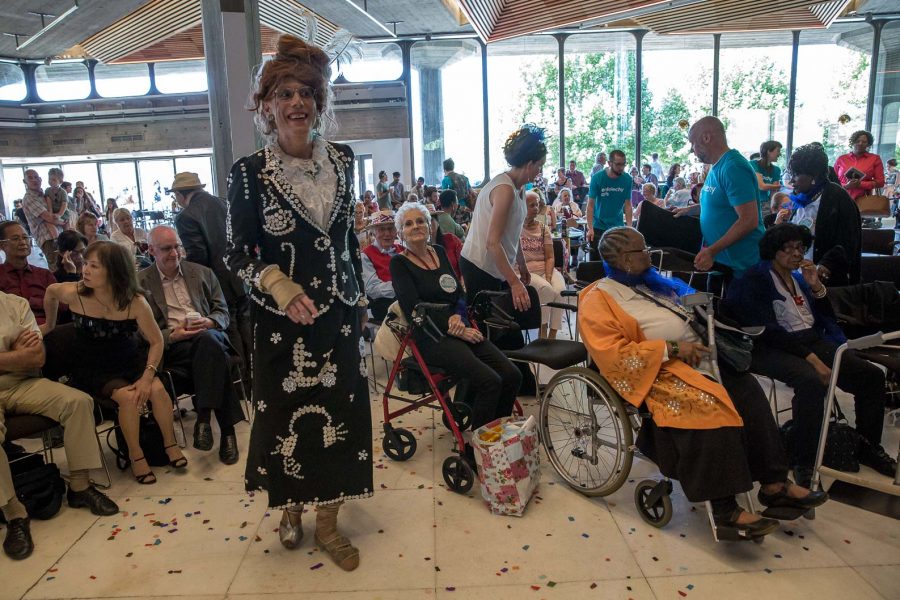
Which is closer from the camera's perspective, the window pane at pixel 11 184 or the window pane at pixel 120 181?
the window pane at pixel 11 184

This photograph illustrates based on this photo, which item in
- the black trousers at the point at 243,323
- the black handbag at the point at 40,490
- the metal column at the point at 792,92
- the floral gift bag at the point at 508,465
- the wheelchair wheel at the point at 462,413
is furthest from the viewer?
the metal column at the point at 792,92

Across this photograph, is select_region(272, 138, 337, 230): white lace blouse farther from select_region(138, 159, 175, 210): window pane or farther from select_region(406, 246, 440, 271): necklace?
select_region(138, 159, 175, 210): window pane

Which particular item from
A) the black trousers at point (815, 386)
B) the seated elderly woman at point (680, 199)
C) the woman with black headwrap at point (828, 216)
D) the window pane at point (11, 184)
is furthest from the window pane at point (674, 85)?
the window pane at point (11, 184)

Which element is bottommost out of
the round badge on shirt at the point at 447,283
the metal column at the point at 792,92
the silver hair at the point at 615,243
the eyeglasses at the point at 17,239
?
the round badge on shirt at the point at 447,283

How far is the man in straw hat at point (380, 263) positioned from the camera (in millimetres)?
4078

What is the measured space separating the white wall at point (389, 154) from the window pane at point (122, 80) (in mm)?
5512

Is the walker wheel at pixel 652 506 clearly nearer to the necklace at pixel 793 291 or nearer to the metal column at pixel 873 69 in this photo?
the necklace at pixel 793 291

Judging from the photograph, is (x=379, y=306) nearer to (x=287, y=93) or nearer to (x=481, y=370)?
(x=481, y=370)

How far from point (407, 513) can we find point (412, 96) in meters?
13.0

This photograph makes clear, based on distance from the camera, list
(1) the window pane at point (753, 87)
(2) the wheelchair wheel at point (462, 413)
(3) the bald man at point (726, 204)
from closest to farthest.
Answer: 1. (3) the bald man at point (726, 204)
2. (2) the wheelchair wheel at point (462, 413)
3. (1) the window pane at point (753, 87)

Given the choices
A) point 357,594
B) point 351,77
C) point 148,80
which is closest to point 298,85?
point 357,594

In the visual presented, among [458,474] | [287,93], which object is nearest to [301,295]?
[287,93]

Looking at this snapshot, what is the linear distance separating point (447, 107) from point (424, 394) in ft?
39.2

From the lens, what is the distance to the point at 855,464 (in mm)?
2762
